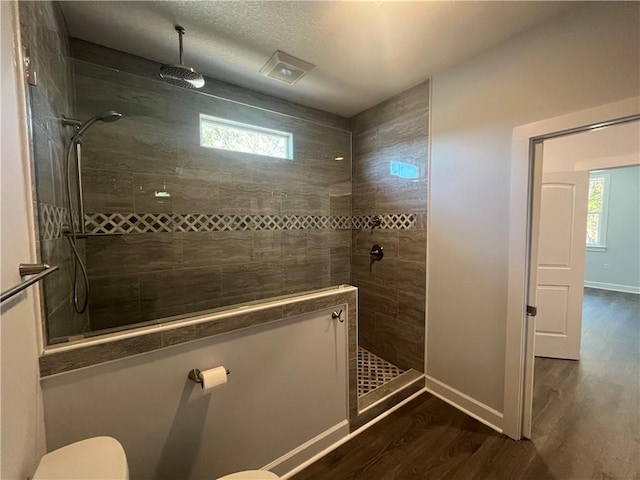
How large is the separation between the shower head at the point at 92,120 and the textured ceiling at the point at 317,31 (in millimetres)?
478

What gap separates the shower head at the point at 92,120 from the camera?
158 centimetres

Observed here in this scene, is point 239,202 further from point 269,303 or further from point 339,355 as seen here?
point 339,355

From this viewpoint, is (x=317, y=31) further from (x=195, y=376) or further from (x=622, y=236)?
(x=622, y=236)

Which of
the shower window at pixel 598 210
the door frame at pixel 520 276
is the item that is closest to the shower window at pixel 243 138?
the door frame at pixel 520 276

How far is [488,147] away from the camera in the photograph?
1.86m

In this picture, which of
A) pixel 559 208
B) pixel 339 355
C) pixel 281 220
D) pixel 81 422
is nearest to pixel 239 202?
pixel 281 220

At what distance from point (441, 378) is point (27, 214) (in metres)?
2.78

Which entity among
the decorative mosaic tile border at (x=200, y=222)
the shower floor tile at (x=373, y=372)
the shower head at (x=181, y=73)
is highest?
the shower head at (x=181, y=73)

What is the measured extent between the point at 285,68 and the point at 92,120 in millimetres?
1392

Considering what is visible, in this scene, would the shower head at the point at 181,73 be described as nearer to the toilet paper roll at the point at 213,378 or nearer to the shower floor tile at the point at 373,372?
the toilet paper roll at the point at 213,378

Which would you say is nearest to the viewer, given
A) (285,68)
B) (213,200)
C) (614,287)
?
(285,68)

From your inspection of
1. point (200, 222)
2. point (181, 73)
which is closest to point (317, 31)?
point (181, 73)

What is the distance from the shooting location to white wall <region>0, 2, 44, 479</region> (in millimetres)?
695

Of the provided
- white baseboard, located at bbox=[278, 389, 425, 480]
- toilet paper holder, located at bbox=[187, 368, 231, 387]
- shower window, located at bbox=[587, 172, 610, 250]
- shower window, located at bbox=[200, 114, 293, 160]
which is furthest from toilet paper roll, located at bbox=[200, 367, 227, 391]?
shower window, located at bbox=[587, 172, 610, 250]
